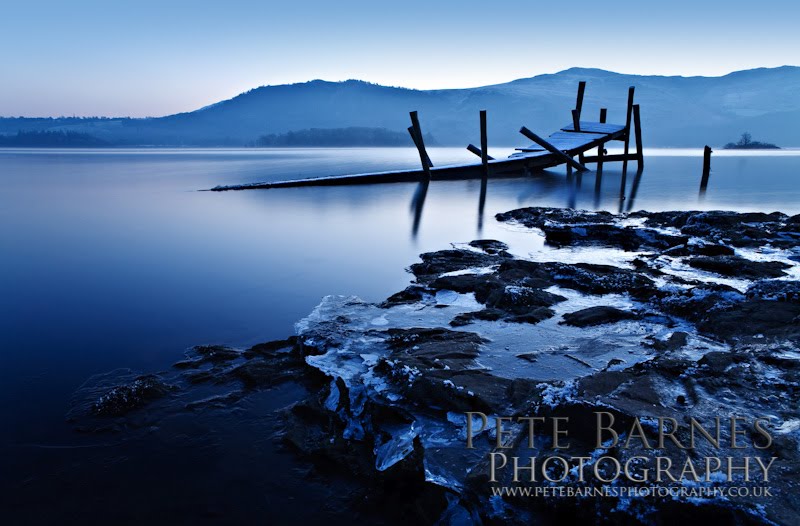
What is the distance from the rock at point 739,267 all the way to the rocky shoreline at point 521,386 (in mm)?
35

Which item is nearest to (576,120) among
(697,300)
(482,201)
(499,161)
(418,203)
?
(499,161)

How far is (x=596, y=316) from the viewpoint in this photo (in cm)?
443

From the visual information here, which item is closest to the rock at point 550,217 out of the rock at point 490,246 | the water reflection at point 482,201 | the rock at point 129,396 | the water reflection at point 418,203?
the water reflection at point 482,201

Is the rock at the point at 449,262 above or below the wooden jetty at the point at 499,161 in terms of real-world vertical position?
below

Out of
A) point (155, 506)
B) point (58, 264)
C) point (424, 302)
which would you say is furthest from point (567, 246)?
point (58, 264)

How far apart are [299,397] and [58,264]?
20.2ft

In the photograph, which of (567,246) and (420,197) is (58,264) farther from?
(420,197)

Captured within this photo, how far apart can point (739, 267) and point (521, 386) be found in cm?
447

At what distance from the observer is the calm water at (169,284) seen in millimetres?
2662

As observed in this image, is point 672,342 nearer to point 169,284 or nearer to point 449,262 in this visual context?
point 449,262

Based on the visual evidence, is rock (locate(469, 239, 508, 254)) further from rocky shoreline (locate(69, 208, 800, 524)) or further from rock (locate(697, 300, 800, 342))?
rock (locate(697, 300, 800, 342))

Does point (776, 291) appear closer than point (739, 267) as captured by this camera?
Yes

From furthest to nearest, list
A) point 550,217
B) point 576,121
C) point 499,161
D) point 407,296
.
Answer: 1. point 576,121
2. point 499,161
3. point 550,217
4. point 407,296

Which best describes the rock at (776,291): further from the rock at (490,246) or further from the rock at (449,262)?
the rock at (490,246)
